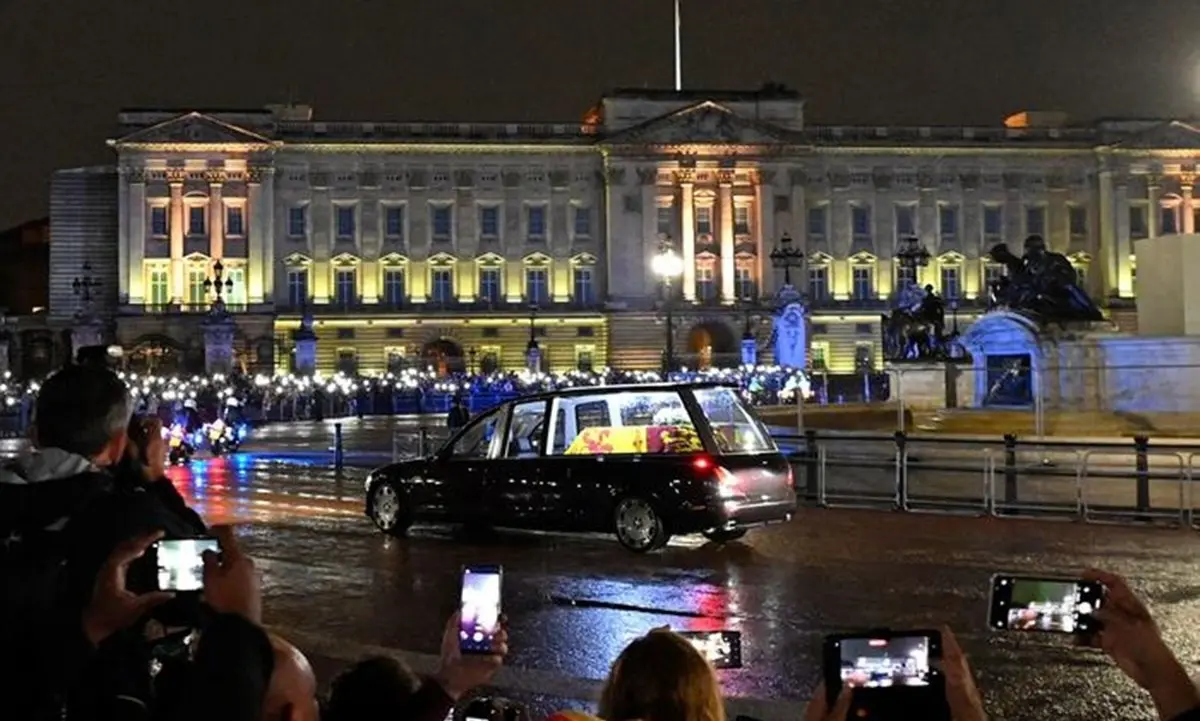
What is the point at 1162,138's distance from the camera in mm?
91750

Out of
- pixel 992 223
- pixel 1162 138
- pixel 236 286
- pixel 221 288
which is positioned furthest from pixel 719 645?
pixel 1162 138

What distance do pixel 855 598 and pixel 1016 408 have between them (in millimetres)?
16421

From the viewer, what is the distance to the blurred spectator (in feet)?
9.32

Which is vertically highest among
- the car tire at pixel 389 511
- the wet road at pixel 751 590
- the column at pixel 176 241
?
the column at pixel 176 241

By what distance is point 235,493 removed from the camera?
70.3 ft

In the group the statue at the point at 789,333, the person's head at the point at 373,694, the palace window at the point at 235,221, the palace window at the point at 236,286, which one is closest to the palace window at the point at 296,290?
the palace window at the point at 236,286

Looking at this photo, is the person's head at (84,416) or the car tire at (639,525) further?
the car tire at (639,525)

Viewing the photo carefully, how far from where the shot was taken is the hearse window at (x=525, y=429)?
14.6 meters

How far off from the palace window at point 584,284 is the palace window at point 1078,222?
32.2m

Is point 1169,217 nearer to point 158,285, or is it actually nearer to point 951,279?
point 951,279

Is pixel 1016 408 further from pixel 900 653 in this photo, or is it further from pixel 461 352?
pixel 461 352

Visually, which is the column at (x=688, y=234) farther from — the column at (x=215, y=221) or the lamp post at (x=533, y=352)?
the column at (x=215, y=221)

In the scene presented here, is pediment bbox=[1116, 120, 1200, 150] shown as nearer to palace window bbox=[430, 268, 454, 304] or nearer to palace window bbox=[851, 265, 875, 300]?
palace window bbox=[851, 265, 875, 300]

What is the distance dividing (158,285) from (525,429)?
2960 inches
